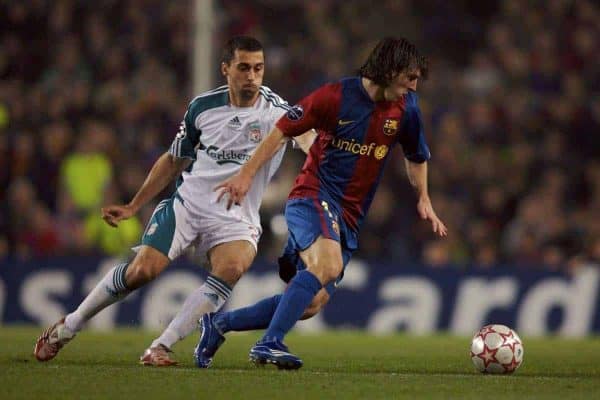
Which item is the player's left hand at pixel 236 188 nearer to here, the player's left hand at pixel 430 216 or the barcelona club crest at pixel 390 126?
the barcelona club crest at pixel 390 126

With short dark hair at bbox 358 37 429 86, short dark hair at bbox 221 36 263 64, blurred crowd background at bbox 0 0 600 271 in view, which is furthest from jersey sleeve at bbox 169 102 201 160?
blurred crowd background at bbox 0 0 600 271

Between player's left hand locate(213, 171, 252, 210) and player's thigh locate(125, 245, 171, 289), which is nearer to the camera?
player's left hand locate(213, 171, 252, 210)

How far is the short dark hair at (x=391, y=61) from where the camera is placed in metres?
7.62

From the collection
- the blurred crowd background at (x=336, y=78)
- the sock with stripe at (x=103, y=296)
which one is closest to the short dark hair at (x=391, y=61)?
the sock with stripe at (x=103, y=296)

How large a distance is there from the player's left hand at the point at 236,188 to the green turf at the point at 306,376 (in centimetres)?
98

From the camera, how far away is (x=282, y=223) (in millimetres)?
14945

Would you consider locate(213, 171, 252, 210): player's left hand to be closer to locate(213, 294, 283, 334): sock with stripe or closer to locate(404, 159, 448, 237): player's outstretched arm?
locate(213, 294, 283, 334): sock with stripe

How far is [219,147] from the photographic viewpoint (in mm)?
8289

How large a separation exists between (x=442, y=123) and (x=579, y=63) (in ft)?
6.93

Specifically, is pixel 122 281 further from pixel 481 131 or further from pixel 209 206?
pixel 481 131

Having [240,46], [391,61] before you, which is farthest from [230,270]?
[391,61]

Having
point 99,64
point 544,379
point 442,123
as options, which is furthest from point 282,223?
point 544,379

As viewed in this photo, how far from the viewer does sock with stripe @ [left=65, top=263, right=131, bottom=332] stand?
8086 millimetres

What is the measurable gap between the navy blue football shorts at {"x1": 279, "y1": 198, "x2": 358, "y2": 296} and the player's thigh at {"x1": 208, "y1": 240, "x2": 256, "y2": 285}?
245mm
